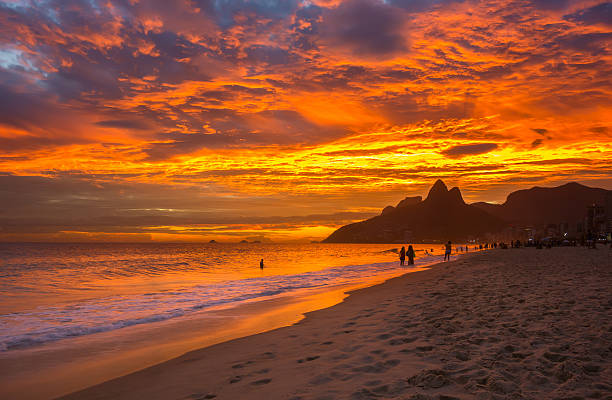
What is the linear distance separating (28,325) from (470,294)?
15.4 metres

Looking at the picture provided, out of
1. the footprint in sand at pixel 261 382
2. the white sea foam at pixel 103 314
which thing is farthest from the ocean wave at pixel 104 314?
the footprint in sand at pixel 261 382

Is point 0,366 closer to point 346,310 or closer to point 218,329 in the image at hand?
point 218,329

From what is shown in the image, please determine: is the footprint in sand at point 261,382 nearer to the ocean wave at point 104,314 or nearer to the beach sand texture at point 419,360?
the beach sand texture at point 419,360

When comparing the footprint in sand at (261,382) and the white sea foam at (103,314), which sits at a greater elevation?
the footprint in sand at (261,382)

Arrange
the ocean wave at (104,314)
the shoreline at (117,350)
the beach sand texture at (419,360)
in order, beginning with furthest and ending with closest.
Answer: the ocean wave at (104,314), the shoreline at (117,350), the beach sand texture at (419,360)

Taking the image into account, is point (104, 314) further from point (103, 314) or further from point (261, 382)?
point (261, 382)

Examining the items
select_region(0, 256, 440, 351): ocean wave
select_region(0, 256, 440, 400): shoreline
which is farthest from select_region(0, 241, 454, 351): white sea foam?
select_region(0, 256, 440, 400): shoreline

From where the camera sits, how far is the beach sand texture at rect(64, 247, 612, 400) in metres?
4.92

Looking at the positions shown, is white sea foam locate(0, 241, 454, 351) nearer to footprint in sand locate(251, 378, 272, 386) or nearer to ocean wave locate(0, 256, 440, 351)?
ocean wave locate(0, 256, 440, 351)

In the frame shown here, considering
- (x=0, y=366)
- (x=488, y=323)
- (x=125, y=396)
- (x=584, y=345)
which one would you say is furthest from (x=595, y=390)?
(x=0, y=366)

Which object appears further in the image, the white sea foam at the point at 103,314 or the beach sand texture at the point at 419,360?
the white sea foam at the point at 103,314

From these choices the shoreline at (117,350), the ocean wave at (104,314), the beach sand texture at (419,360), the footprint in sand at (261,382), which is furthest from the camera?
the ocean wave at (104,314)

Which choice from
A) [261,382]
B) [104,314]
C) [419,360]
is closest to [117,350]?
[261,382]

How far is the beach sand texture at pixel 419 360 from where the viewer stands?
194 inches
